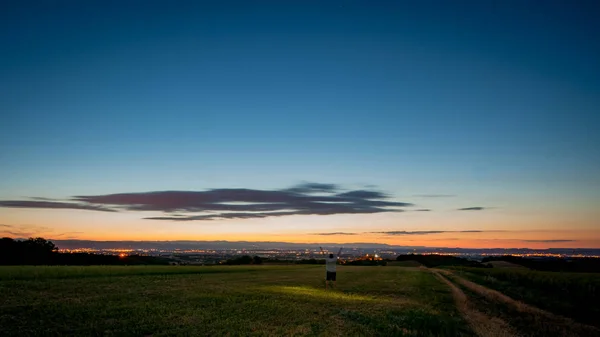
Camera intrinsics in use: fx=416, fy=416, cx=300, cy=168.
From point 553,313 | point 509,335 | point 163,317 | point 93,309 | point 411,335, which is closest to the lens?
point 411,335

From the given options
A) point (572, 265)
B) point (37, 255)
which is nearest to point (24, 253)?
point (37, 255)

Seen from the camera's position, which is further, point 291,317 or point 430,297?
point 430,297

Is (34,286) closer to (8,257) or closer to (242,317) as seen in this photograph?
(242,317)

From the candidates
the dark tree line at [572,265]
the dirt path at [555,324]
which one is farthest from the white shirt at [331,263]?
the dark tree line at [572,265]

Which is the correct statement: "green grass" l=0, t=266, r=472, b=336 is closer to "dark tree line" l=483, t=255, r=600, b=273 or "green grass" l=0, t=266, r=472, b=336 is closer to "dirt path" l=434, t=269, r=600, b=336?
"dirt path" l=434, t=269, r=600, b=336

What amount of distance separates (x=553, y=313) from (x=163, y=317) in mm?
25794

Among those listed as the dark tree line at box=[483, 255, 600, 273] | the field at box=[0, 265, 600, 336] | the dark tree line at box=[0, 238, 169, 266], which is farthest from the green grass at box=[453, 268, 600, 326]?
the dark tree line at box=[0, 238, 169, 266]

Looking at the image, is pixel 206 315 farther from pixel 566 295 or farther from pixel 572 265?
pixel 572 265

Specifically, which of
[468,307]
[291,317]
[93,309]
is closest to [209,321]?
[291,317]

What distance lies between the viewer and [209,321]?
21297 mm

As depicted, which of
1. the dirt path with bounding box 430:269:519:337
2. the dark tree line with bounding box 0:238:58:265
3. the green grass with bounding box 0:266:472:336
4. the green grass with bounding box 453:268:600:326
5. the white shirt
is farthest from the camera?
the dark tree line with bounding box 0:238:58:265

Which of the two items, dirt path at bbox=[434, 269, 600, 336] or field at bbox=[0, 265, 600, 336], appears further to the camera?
dirt path at bbox=[434, 269, 600, 336]

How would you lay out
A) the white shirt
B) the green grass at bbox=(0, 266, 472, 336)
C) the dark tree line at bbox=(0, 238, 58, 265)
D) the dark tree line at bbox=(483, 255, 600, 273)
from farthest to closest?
the dark tree line at bbox=(0, 238, 58, 265) → the dark tree line at bbox=(483, 255, 600, 273) → the white shirt → the green grass at bbox=(0, 266, 472, 336)

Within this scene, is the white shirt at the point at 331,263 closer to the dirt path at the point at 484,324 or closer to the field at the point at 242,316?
the field at the point at 242,316
